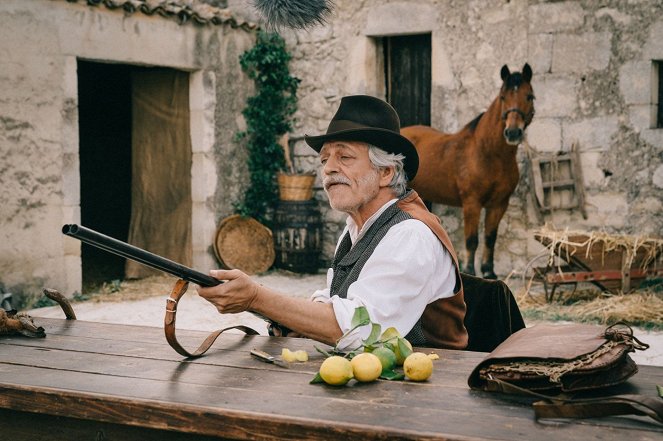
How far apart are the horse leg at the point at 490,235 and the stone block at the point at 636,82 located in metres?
1.59

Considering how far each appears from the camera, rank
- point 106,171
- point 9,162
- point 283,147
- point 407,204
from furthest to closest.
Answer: point 106,171
point 283,147
point 9,162
point 407,204

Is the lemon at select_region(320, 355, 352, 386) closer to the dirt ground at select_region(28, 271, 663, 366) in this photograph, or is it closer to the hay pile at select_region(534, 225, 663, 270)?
the dirt ground at select_region(28, 271, 663, 366)

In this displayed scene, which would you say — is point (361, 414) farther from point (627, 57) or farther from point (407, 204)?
point (627, 57)

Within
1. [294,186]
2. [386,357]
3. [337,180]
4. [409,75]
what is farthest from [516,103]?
[386,357]

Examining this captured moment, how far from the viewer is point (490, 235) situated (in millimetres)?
8281

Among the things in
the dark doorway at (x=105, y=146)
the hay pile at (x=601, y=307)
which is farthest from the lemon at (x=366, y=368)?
the dark doorway at (x=105, y=146)

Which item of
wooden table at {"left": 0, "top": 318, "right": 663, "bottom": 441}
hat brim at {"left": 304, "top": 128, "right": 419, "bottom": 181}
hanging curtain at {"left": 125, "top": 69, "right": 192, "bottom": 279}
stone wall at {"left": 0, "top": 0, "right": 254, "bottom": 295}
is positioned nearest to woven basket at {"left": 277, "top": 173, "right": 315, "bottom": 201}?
hanging curtain at {"left": 125, "top": 69, "right": 192, "bottom": 279}

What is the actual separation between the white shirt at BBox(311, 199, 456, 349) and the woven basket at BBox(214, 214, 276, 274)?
6.84 meters

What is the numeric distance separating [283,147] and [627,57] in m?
4.07

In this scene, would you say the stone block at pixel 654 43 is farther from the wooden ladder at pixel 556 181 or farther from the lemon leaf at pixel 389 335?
the lemon leaf at pixel 389 335

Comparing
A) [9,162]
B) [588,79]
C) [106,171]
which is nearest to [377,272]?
[9,162]

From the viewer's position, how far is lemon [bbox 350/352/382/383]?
6.95 feet

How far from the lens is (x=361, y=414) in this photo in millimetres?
1858

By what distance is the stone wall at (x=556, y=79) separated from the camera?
317 inches
